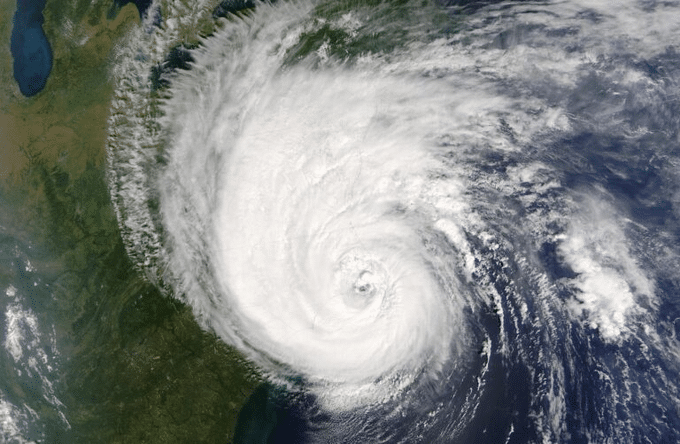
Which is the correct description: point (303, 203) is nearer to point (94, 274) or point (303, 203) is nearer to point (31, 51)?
point (94, 274)

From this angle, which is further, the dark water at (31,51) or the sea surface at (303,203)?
the dark water at (31,51)

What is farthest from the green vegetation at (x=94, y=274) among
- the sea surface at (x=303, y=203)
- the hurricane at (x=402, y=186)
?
the hurricane at (x=402, y=186)

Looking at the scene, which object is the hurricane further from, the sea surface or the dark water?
the dark water

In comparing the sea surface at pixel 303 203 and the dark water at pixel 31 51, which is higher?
the dark water at pixel 31 51

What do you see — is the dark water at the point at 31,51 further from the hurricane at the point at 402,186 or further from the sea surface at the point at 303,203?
the hurricane at the point at 402,186

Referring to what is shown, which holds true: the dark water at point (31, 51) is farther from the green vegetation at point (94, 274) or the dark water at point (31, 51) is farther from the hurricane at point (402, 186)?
the hurricane at point (402, 186)

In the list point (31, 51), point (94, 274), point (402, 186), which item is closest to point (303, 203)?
point (402, 186)
